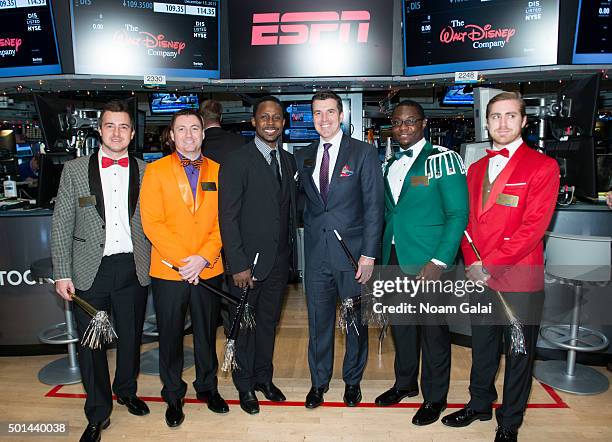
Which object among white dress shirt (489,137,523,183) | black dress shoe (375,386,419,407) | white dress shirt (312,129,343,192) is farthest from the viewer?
black dress shoe (375,386,419,407)

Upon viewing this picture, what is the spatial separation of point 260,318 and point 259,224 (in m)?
0.63

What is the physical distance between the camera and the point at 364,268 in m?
2.90

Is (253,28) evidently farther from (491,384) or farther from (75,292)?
(491,384)

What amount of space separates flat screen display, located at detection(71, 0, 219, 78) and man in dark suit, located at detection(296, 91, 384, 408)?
2647 mm

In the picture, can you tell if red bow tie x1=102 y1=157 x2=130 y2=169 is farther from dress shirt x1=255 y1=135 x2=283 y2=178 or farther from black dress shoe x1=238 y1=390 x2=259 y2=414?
black dress shoe x1=238 y1=390 x2=259 y2=414

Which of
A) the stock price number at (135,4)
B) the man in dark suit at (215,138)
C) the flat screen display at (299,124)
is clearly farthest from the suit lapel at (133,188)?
the flat screen display at (299,124)

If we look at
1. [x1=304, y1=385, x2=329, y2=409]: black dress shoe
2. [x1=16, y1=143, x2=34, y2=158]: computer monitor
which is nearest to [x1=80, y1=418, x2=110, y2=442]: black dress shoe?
[x1=304, y1=385, x2=329, y2=409]: black dress shoe

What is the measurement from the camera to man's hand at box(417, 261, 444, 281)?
2.79m

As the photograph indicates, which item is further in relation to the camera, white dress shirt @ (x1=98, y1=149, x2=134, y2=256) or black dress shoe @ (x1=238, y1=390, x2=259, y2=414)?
black dress shoe @ (x1=238, y1=390, x2=259, y2=414)

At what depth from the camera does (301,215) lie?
3303 mm

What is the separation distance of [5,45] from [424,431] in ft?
17.0

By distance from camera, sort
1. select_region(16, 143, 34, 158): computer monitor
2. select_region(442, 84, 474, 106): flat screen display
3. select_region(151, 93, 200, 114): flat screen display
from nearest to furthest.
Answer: select_region(151, 93, 200, 114): flat screen display → select_region(442, 84, 474, 106): flat screen display → select_region(16, 143, 34, 158): computer monitor

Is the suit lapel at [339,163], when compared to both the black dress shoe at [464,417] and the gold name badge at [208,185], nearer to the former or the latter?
the gold name badge at [208,185]

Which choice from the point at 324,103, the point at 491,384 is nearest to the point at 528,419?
the point at 491,384
